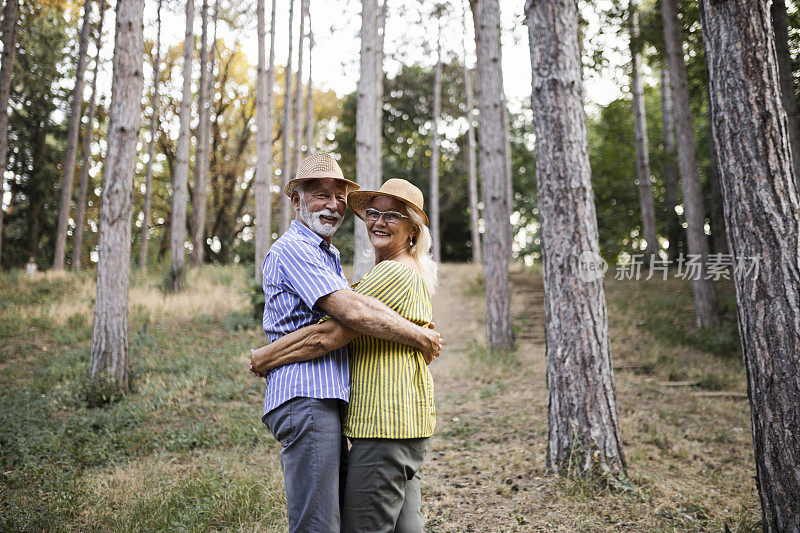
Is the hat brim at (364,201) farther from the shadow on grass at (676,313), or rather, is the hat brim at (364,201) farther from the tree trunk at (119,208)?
the shadow on grass at (676,313)

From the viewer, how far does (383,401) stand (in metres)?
2.29

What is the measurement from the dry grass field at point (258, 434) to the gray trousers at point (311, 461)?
215 cm

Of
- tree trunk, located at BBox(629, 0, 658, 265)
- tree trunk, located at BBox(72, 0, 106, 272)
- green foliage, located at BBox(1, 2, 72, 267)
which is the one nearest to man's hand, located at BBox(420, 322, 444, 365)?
tree trunk, located at BBox(629, 0, 658, 265)

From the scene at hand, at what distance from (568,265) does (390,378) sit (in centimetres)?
310

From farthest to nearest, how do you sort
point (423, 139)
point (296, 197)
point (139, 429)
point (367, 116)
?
point (423, 139) → point (367, 116) → point (139, 429) → point (296, 197)

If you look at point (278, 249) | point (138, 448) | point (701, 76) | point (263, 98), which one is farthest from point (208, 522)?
point (701, 76)

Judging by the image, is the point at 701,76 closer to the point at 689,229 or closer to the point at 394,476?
the point at 689,229

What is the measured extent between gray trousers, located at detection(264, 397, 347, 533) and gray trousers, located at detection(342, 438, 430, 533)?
6 cm

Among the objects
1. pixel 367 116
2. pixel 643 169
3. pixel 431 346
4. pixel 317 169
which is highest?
pixel 643 169

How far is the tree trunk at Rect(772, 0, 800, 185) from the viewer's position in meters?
9.44

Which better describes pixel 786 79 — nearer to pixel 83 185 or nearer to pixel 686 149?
pixel 686 149

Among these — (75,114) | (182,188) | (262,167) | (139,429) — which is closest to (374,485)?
(139,429)

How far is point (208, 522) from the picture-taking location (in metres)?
4.04

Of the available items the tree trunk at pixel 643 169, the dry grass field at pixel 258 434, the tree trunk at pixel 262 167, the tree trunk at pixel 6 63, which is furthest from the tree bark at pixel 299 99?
the tree trunk at pixel 643 169
